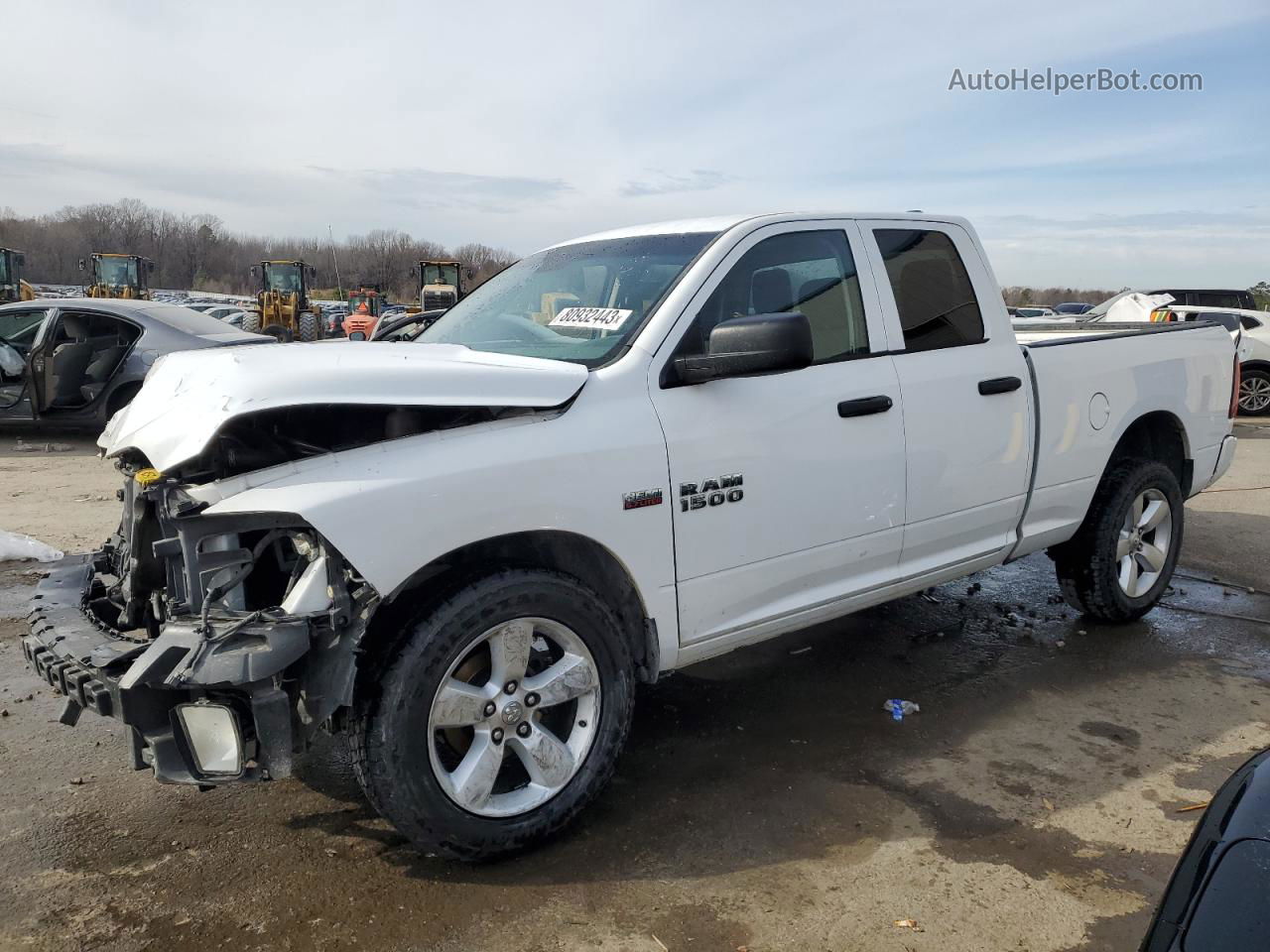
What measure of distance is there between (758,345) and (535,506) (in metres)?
0.84

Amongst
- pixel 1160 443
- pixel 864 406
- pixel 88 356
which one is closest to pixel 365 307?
pixel 88 356

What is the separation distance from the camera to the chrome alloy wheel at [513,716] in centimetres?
281

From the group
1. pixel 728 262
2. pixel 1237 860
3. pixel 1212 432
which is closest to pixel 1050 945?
pixel 1237 860

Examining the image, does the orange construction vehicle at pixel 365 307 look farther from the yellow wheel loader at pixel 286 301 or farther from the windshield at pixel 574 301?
the windshield at pixel 574 301

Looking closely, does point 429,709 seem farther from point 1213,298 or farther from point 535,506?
point 1213,298

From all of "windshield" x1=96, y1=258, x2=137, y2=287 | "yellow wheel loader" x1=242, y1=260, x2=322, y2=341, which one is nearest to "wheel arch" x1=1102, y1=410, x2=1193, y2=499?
"yellow wheel loader" x1=242, y1=260, x2=322, y2=341

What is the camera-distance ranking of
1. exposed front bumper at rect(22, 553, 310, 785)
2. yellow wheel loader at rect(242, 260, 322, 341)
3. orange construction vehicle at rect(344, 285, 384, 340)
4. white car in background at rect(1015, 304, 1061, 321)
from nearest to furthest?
1. exposed front bumper at rect(22, 553, 310, 785)
2. white car in background at rect(1015, 304, 1061, 321)
3. orange construction vehicle at rect(344, 285, 384, 340)
4. yellow wheel loader at rect(242, 260, 322, 341)

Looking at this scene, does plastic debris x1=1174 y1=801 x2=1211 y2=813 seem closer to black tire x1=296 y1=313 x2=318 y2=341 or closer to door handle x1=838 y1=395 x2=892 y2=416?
door handle x1=838 y1=395 x2=892 y2=416

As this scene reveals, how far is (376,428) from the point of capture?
2.97m

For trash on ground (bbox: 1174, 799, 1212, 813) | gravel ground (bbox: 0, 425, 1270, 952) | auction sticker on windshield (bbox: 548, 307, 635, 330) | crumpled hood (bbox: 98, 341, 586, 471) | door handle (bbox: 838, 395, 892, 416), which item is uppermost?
auction sticker on windshield (bbox: 548, 307, 635, 330)

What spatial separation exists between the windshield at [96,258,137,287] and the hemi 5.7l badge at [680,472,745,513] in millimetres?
31873

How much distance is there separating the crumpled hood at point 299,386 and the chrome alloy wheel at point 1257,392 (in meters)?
15.3

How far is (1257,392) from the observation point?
15000 mm

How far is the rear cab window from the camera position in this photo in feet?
13.1
